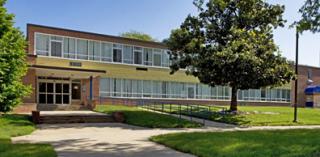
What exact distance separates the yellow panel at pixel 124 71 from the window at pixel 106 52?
64cm

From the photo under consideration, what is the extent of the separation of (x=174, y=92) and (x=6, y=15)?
27249 mm

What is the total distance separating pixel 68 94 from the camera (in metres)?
35.2

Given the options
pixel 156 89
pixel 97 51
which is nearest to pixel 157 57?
pixel 156 89

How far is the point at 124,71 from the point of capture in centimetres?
3859

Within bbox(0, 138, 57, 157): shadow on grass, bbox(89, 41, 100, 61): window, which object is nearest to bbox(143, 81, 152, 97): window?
bbox(89, 41, 100, 61): window

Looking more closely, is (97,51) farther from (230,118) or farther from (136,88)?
(230,118)

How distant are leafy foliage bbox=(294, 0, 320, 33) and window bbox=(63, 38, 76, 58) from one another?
1066 inches

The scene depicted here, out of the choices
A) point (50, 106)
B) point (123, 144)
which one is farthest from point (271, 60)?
point (50, 106)

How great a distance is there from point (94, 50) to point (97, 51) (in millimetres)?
343

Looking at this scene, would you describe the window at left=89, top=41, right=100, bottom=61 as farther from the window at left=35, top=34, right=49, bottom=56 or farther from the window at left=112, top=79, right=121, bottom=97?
the window at left=35, top=34, right=49, bottom=56

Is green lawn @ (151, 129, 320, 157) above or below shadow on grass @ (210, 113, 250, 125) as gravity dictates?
above

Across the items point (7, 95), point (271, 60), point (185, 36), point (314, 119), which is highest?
point (185, 36)

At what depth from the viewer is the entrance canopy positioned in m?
30.4

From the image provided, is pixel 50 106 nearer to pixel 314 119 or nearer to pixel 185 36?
pixel 185 36
